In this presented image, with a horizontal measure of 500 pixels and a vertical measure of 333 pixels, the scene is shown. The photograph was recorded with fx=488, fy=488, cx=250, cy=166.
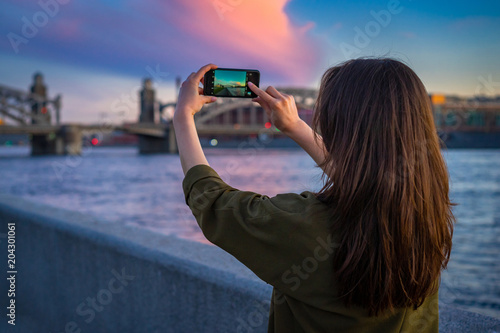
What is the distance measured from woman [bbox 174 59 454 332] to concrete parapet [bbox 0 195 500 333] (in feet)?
1.55

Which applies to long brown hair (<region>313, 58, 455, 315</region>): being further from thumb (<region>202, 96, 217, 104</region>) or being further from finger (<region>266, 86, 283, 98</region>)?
thumb (<region>202, 96, 217, 104</region>)

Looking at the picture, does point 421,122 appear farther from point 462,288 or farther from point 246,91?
point 462,288

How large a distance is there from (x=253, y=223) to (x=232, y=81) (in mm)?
404

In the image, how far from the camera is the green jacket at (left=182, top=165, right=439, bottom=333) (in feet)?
3.03

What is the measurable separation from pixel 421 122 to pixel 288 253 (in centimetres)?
38

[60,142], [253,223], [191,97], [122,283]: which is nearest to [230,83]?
[191,97]

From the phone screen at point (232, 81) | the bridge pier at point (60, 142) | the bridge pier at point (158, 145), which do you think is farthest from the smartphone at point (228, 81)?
the bridge pier at point (158, 145)

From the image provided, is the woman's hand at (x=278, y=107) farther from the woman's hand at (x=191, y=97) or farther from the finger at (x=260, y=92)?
the woman's hand at (x=191, y=97)

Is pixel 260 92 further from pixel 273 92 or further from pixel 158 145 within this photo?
pixel 158 145

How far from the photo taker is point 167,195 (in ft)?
57.4

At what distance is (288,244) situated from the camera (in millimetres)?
924

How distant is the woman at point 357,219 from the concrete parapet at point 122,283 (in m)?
0.47

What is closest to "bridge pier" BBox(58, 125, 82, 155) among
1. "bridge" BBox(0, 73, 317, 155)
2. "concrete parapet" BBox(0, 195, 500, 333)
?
"bridge" BBox(0, 73, 317, 155)

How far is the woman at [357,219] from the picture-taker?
919mm
